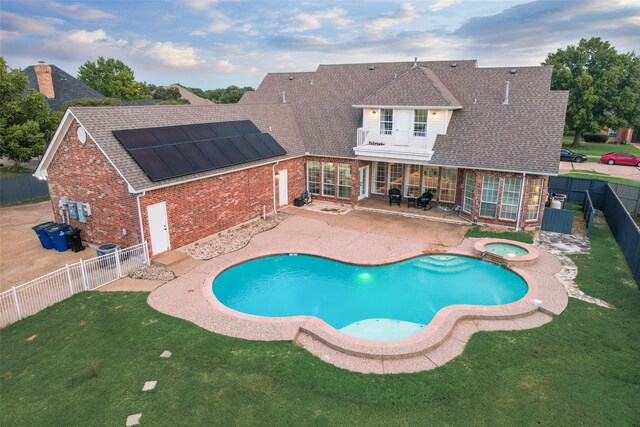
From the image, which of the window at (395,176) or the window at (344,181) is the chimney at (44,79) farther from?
the window at (395,176)

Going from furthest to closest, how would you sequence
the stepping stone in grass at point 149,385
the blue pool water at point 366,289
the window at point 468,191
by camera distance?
the window at point 468,191, the blue pool water at point 366,289, the stepping stone in grass at point 149,385

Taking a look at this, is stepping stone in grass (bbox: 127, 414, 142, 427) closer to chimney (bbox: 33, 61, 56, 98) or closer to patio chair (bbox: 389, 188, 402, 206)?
patio chair (bbox: 389, 188, 402, 206)

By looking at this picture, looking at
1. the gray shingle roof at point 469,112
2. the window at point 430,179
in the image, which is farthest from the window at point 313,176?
the window at point 430,179

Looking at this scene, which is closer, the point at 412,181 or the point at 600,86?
the point at 412,181

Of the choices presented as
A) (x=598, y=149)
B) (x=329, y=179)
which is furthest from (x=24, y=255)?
(x=598, y=149)

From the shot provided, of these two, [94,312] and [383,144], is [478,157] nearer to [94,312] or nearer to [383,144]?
[383,144]

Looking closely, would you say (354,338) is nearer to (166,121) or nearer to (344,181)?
(166,121)

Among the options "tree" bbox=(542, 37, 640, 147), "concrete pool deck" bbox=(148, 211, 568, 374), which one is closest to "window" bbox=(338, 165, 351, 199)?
"concrete pool deck" bbox=(148, 211, 568, 374)
